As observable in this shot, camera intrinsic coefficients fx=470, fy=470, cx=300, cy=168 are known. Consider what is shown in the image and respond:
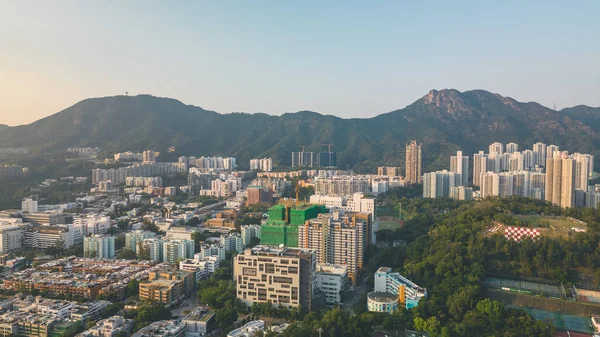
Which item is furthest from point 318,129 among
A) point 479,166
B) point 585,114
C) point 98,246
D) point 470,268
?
point 470,268

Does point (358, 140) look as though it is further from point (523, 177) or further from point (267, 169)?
point (523, 177)

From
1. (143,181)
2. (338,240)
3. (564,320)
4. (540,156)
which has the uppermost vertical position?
Result: (540,156)

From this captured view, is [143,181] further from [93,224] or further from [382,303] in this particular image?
[382,303]

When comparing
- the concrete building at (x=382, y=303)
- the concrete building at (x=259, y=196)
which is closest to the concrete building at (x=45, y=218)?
the concrete building at (x=259, y=196)

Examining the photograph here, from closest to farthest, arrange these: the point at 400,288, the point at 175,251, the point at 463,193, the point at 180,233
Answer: the point at 400,288
the point at 175,251
the point at 180,233
the point at 463,193

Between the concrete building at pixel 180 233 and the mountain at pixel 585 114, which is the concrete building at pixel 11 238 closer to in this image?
the concrete building at pixel 180 233

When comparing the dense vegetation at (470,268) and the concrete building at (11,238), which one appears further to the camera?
the concrete building at (11,238)

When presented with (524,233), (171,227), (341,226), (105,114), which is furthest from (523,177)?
(105,114)
